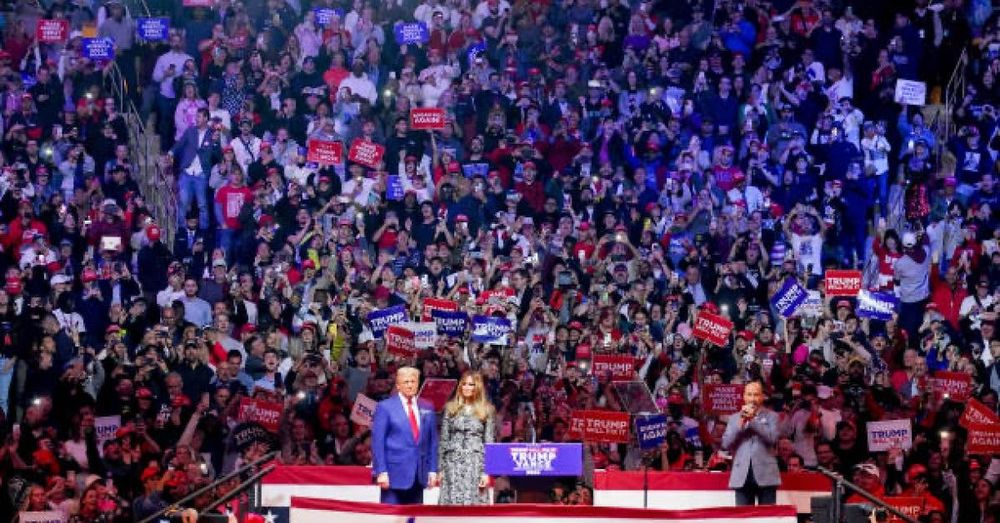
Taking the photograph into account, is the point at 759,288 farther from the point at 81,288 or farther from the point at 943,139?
the point at 81,288

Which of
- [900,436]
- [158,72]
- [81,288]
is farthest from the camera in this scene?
[158,72]

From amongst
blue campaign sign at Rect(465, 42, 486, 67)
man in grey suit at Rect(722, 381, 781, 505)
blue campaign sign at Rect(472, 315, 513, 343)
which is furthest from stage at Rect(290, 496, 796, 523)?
blue campaign sign at Rect(465, 42, 486, 67)

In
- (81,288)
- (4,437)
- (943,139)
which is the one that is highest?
(943,139)

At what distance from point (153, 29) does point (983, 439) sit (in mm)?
12910

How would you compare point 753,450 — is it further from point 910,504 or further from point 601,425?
point 601,425

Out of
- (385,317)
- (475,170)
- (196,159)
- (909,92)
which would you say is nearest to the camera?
(385,317)

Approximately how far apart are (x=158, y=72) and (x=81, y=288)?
15.9 ft

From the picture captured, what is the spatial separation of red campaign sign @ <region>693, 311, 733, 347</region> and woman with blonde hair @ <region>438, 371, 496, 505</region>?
6.51m

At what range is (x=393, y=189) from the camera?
2484 cm

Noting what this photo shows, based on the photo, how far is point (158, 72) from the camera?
88.1 feet

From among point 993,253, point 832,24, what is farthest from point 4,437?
point 832,24

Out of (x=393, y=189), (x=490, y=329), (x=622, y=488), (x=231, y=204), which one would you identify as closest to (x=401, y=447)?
(x=622, y=488)

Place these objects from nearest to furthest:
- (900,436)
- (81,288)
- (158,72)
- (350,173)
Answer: (900,436) < (81,288) < (350,173) < (158,72)

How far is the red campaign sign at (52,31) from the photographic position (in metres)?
26.8
